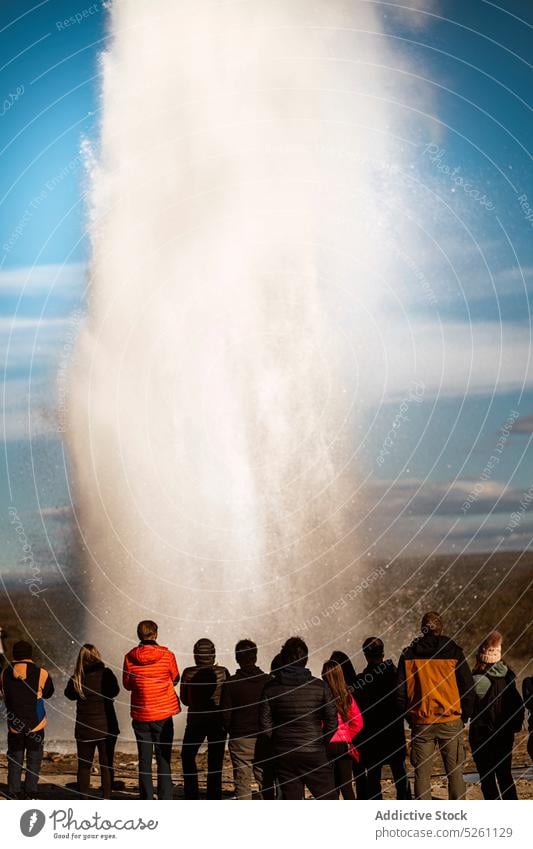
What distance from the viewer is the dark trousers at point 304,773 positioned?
15.9 m

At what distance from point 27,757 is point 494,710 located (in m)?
7.08

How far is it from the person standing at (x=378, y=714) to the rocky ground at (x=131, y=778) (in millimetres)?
2792

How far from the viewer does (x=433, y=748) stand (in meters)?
17.0

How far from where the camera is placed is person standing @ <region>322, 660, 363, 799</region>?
16.5 meters

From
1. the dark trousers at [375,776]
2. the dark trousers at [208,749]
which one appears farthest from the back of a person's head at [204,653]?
the dark trousers at [375,776]

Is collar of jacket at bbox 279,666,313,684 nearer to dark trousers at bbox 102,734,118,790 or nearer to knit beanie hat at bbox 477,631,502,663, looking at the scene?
knit beanie hat at bbox 477,631,502,663

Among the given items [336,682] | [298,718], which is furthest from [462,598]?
[298,718]

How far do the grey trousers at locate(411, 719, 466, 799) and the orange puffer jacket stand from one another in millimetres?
3552

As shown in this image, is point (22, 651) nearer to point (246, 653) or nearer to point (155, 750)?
point (155, 750)
